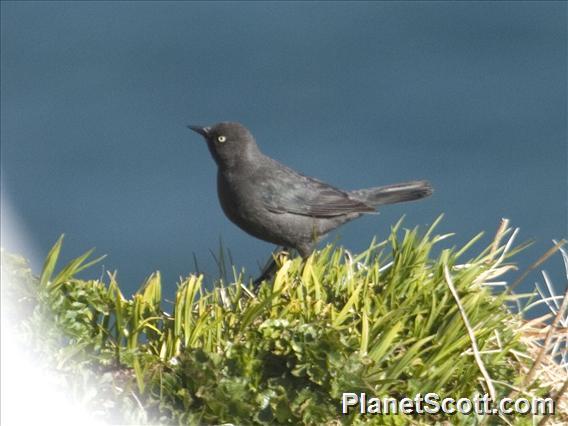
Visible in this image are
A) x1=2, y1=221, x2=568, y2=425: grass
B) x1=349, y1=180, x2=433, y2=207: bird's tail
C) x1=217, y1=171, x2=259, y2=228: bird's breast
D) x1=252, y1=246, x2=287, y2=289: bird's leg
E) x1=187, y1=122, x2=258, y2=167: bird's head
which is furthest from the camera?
x1=349, y1=180, x2=433, y2=207: bird's tail

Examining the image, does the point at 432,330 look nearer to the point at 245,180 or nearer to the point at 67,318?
the point at 67,318

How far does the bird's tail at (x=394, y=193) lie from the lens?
8453 mm

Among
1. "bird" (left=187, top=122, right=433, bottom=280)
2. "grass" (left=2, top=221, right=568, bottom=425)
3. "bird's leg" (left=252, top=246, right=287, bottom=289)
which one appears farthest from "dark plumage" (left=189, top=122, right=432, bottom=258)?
"grass" (left=2, top=221, right=568, bottom=425)

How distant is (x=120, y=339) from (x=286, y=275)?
1030 mm

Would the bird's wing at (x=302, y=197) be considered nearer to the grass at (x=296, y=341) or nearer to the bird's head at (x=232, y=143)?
the bird's head at (x=232, y=143)

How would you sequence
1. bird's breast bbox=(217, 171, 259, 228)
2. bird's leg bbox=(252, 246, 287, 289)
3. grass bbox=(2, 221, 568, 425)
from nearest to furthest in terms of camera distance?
grass bbox=(2, 221, 568, 425), bird's leg bbox=(252, 246, 287, 289), bird's breast bbox=(217, 171, 259, 228)

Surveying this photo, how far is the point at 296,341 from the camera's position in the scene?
5.07 metres

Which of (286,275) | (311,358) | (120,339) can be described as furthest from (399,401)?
(120,339)

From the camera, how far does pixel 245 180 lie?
8000 millimetres

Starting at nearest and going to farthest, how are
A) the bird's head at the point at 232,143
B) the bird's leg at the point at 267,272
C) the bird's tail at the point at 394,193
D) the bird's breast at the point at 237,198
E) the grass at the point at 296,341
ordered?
the grass at the point at 296,341 < the bird's leg at the point at 267,272 < the bird's breast at the point at 237,198 < the bird's head at the point at 232,143 < the bird's tail at the point at 394,193

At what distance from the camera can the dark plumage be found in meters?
7.92

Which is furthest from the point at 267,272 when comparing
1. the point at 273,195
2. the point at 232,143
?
the point at 232,143

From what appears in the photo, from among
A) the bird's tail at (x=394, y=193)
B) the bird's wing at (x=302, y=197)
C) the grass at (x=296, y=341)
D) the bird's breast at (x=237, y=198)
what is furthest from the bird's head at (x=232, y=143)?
the grass at (x=296, y=341)

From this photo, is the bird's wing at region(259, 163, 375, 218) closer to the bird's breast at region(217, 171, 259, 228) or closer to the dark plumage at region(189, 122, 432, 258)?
the dark plumage at region(189, 122, 432, 258)
